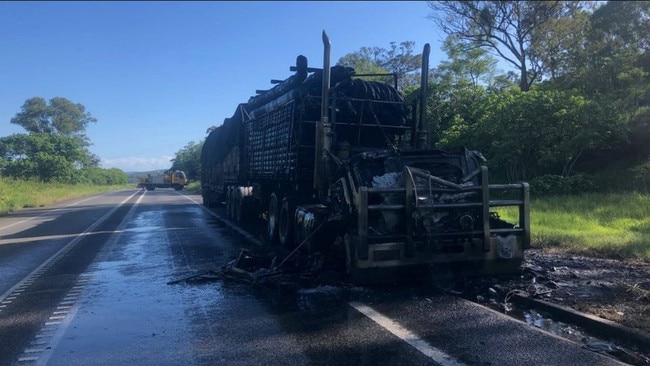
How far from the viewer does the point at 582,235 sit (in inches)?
413

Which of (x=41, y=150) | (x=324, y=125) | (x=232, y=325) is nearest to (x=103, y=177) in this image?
(x=41, y=150)

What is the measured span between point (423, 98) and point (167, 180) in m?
62.6

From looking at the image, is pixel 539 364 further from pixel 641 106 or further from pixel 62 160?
pixel 62 160

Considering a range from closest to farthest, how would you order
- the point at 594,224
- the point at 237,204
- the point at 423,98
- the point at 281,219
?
the point at 423,98 < the point at 281,219 < the point at 594,224 < the point at 237,204

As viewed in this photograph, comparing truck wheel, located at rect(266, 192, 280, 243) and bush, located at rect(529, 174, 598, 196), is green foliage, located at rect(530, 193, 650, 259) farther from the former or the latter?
truck wheel, located at rect(266, 192, 280, 243)

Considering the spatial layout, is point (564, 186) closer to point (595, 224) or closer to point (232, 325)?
point (595, 224)

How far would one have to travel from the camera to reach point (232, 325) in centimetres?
583

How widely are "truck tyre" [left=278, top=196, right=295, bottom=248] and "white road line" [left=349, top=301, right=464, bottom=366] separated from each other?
4543 millimetres

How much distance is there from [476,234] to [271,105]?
22.9 ft

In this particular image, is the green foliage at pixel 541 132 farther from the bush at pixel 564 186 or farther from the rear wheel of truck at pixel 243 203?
the rear wheel of truck at pixel 243 203

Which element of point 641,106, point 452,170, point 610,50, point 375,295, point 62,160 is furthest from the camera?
point 62,160

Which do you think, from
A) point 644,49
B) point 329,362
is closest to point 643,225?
point 329,362

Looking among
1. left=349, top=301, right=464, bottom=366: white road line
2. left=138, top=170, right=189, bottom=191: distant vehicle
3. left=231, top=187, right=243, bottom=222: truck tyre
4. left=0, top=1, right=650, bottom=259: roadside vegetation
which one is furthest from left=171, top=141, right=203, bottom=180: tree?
left=349, top=301, right=464, bottom=366: white road line

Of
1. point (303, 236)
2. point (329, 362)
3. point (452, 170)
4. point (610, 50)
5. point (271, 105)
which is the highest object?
point (610, 50)
